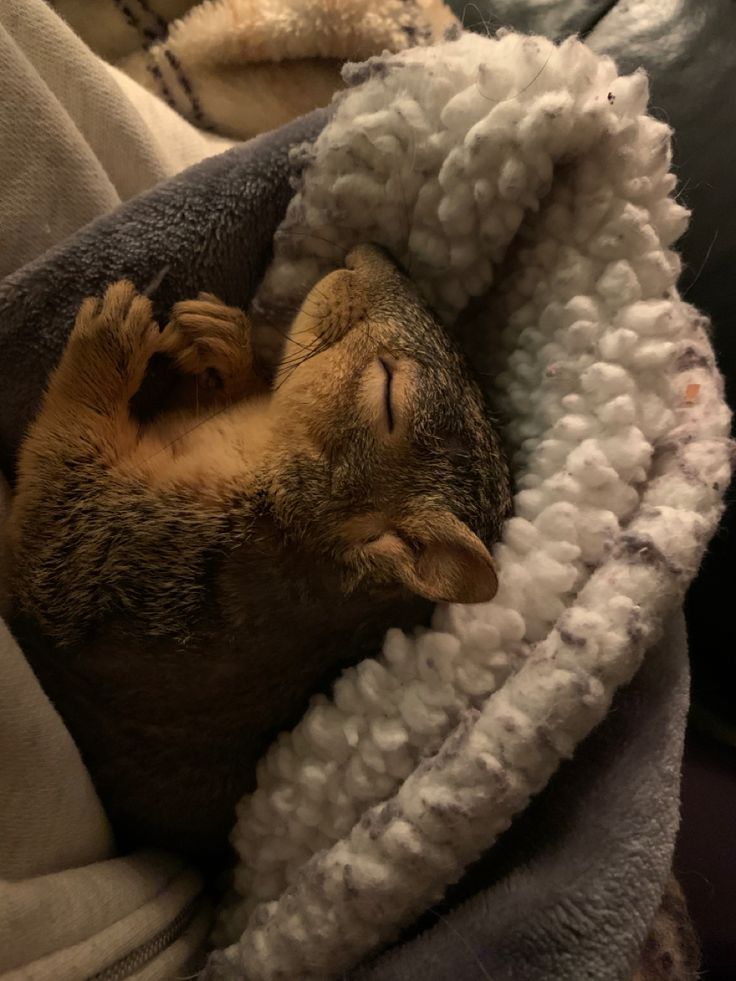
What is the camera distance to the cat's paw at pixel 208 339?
30.4 inches

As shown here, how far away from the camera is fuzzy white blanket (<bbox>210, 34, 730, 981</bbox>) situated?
0.62m

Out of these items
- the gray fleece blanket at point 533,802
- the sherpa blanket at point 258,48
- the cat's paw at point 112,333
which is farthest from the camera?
the sherpa blanket at point 258,48

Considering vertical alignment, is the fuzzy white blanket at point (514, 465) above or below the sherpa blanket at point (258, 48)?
below

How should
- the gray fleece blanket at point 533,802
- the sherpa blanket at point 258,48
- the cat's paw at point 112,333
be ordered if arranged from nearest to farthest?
the gray fleece blanket at point 533,802 < the cat's paw at point 112,333 < the sherpa blanket at point 258,48

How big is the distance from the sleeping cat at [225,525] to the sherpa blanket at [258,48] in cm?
57

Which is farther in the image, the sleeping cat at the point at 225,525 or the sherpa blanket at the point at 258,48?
the sherpa blanket at the point at 258,48

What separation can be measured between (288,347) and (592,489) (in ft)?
1.07

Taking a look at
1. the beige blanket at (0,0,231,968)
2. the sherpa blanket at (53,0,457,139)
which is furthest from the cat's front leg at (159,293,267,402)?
the sherpa blanket at (53,0,457,139)

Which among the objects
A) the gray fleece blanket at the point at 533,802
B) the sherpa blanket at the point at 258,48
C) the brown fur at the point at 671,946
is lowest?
the brown fur at the point at 671,946

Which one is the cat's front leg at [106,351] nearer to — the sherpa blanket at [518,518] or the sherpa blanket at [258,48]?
the sherpa blanket at [518,518]

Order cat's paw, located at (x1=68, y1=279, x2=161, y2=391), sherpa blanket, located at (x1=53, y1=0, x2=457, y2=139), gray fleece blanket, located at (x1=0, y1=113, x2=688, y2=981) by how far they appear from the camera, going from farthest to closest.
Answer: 1. sherpa blanket, located at (x1=53, y1=0, x2=457, y2=139)
2. cat's paw, located at (x1=68, y1=279, x2=161, y2=391)
3. gray fleece blanket, located at (x1=0, y1=113, x2=688, y2=981)

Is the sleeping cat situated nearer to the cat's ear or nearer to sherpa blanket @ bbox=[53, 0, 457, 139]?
Result: the cat's ear

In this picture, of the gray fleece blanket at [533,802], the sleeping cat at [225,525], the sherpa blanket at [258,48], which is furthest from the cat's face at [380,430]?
the sherpa blanket at [258,48]

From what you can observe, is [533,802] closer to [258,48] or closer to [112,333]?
[112,333]
